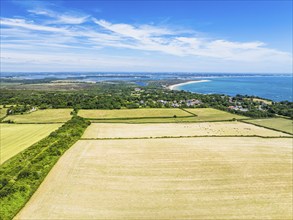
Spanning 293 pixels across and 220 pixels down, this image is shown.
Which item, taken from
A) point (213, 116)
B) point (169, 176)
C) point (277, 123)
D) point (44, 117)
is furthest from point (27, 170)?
point (277, 123)

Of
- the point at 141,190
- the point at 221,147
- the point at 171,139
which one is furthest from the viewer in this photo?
the point at 171,139

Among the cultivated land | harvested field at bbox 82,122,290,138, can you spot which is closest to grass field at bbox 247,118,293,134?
harvested field at bbox 82,122,290,138

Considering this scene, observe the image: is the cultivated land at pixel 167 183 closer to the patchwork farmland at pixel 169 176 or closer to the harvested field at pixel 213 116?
the patchwork farmland at pixel 169 176

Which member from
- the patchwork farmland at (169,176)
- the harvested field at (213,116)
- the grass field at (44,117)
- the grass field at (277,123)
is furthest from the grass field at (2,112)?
the grass field at (277,123)

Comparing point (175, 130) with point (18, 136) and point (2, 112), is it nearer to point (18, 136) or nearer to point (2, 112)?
point (18, 136)

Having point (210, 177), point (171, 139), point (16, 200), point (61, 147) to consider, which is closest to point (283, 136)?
point (171, 139)

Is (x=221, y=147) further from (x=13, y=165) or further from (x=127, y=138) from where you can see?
(x=13, y=165)

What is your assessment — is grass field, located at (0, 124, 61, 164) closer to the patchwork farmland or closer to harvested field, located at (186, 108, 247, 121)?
the patchwork farmland
